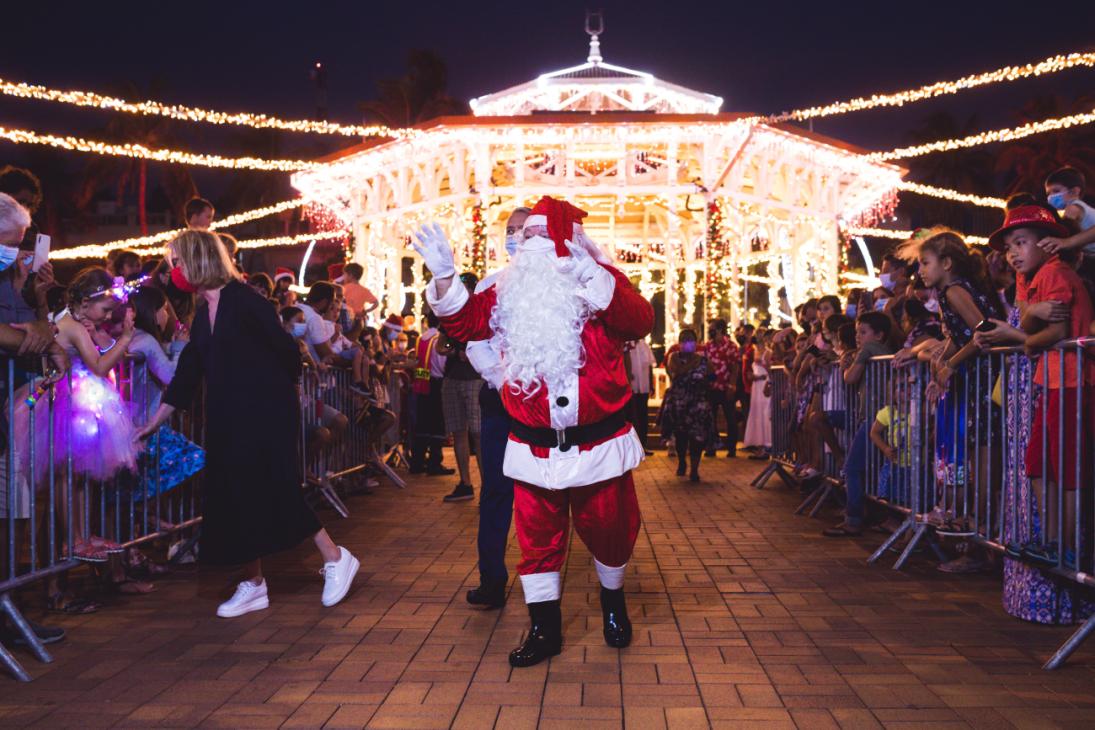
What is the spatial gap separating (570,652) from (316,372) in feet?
17.1

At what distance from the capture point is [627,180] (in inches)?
774

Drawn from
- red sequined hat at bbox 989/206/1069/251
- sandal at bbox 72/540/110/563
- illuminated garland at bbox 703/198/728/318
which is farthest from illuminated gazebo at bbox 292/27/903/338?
sandal at bbox 72/540/110/563

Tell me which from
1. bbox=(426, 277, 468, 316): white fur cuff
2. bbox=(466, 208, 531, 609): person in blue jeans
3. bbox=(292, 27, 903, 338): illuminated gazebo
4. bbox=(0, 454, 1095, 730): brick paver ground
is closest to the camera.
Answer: bbox=(0, 454, 1095, 730): brick paver ground

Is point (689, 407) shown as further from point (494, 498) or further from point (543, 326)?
point (543, 326)

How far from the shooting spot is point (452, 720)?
11.9 feet

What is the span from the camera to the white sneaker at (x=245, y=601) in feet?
17.2

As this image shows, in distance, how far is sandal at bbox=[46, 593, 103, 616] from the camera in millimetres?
A: 5379

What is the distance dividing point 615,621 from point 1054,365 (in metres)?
2.42

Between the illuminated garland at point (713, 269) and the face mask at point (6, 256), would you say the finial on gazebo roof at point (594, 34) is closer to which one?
the illuminated garland at point (713, 269)

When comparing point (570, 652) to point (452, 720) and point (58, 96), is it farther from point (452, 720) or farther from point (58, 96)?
point (58, 96)

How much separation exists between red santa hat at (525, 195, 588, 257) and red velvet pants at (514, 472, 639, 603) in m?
1.08

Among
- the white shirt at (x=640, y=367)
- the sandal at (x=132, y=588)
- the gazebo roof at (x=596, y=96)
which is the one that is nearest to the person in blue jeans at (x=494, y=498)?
the sandal at (x=132, y=588)

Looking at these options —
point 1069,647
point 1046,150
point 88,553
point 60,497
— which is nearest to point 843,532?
point 1069,647

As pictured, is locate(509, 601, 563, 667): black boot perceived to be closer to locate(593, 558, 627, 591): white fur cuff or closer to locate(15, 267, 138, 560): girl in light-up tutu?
locate(593, 558, 627, 591): white fur cuff
